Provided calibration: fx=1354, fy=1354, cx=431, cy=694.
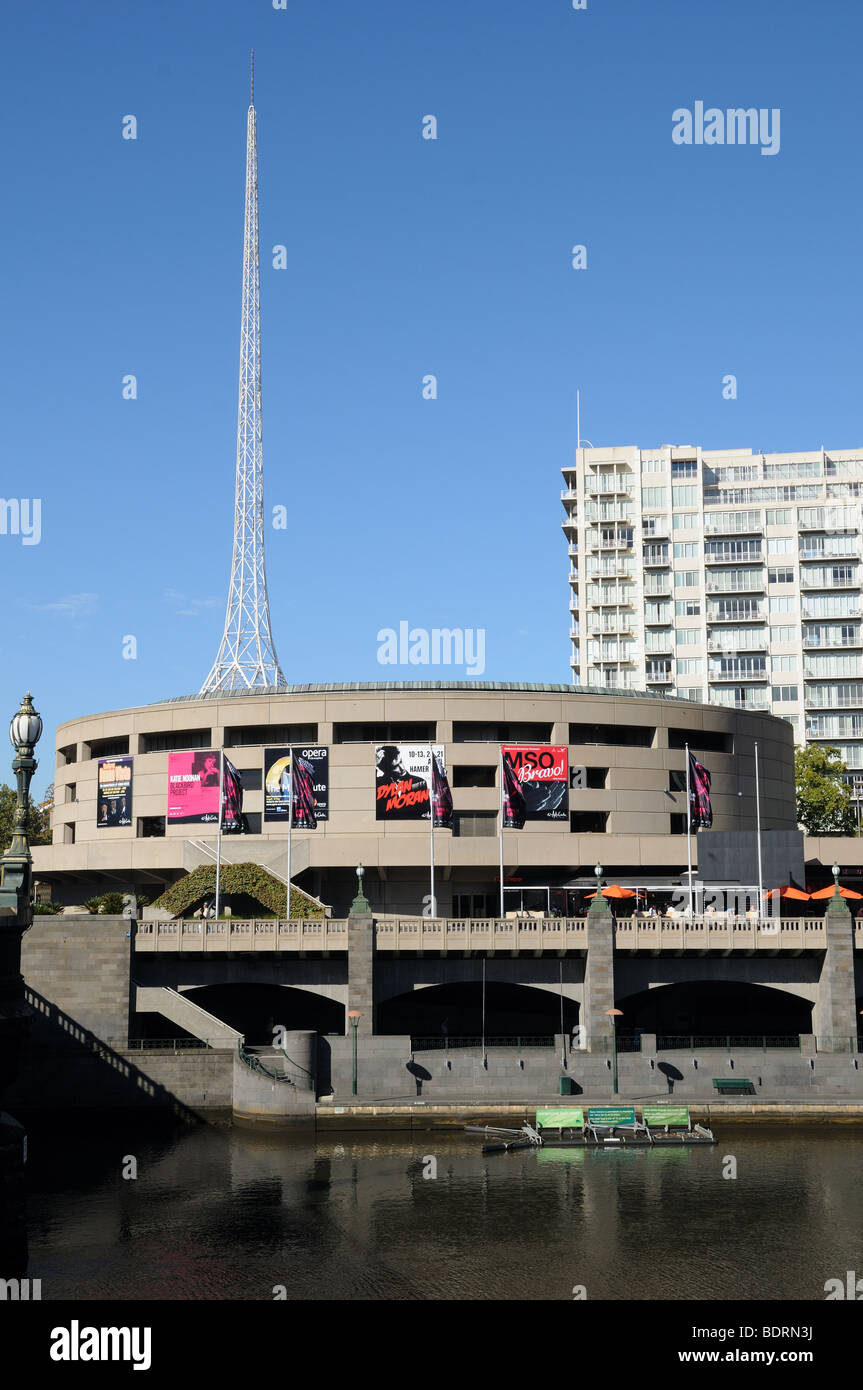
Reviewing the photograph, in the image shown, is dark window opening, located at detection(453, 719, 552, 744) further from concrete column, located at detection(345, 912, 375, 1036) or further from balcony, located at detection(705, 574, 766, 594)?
balcony, located at detection(705, 574, 766, 594)

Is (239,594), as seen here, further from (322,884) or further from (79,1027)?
(79,1027)

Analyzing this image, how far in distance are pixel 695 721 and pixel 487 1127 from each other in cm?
4612

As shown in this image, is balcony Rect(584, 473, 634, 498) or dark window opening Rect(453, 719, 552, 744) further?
balcony Rect(584, 473, 634, 498)

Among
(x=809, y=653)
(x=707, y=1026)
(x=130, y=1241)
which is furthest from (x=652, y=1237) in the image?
(x=809, y=653)

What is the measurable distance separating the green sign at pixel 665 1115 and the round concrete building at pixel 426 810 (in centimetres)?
2686

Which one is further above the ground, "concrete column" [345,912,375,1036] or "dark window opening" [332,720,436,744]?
"dark window opening" [332,720,436,744]

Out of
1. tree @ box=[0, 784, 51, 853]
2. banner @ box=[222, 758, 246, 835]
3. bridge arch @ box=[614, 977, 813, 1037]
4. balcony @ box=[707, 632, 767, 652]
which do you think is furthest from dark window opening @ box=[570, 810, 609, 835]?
balcony @ box=[707, 632, 767, 652]

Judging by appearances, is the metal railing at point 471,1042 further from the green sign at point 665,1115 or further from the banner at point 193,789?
the banner at point 193,789

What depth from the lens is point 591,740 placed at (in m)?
102

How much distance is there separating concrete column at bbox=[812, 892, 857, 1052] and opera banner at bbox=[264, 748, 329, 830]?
33768 mm

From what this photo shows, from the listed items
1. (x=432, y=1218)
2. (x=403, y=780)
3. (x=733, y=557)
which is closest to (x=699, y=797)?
(x=403, y=780)

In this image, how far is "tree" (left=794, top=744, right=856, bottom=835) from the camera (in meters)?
138

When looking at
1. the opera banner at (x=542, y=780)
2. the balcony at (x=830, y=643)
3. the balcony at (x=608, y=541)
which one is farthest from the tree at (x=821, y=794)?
the opera banner at (x=542, y=780)

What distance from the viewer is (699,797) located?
96.1m
